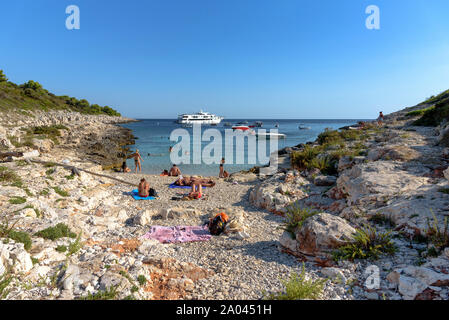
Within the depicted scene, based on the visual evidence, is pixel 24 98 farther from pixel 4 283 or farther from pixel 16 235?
pixel 4 283

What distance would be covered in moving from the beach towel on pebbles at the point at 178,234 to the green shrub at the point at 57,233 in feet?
6.00

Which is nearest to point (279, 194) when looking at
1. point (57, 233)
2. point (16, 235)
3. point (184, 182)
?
point (184, 182)

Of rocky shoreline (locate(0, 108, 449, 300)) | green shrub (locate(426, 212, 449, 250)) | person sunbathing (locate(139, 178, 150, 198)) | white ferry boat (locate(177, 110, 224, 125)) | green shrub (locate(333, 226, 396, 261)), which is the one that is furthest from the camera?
white ferry boat (locate(177, 110, 224, 125))

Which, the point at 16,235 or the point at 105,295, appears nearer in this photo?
the point at 105,295

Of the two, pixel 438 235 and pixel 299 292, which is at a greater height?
pixel 438 235

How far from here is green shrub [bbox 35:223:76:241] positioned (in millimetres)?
5159

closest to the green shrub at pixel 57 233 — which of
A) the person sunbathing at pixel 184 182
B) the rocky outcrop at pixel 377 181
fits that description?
the rocky outcrop at pixel 377 181

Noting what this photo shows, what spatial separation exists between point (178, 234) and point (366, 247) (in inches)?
181

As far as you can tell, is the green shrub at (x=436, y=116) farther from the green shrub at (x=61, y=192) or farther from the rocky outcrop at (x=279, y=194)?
the green shrub at (x=61, y=192)

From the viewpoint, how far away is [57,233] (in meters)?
5.29

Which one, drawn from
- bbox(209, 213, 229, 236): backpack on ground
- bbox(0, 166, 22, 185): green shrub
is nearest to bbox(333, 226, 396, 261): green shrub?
bbox(209, 213, 229, 236): backpack on ground

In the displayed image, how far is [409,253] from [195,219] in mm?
5891

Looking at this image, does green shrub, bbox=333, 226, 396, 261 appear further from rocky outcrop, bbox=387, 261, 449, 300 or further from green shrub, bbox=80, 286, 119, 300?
green shrub, bbox=80, 286, 119, 300

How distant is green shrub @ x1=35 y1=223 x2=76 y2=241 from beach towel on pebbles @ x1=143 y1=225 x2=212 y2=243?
1830mm
